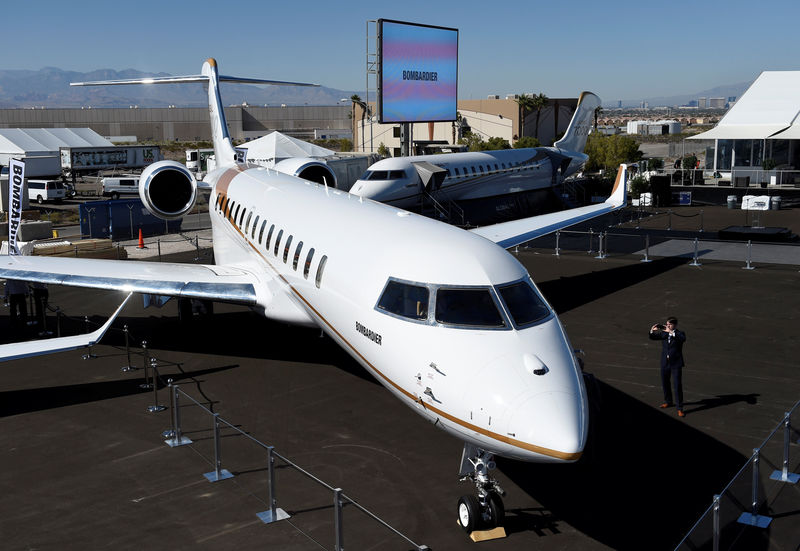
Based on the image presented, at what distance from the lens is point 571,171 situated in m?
44.2

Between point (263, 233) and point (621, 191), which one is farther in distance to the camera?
point (621, 191)

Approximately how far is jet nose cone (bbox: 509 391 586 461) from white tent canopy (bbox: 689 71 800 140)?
159 feet

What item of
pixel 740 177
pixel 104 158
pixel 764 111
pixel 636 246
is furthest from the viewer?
pixel 104 158

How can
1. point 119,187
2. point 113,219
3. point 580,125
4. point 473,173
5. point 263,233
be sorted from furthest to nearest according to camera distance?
point 119,187, point 580,125, point 473,173, point 113,219, point 263,233

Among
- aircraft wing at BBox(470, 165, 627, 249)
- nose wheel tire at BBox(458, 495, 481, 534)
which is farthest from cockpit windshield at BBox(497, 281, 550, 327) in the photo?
aircraft wing at BBox(470, 165, 627, 249)

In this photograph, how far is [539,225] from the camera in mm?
21906

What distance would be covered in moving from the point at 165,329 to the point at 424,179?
17.1 meters

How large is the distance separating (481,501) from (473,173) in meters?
28.7

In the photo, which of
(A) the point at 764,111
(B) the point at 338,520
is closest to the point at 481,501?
(B) the point at 338,520

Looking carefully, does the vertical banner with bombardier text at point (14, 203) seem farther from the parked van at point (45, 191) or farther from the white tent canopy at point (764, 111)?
the white tent canopy at point (764, 111)

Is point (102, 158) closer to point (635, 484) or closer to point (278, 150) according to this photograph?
point (278, 150)

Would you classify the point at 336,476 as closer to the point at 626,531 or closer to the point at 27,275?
the point at 626,531

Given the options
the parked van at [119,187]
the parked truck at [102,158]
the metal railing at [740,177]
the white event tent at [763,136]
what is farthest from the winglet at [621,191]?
the parked truck at [102,158]

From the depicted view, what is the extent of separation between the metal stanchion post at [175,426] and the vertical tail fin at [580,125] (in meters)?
36.6
